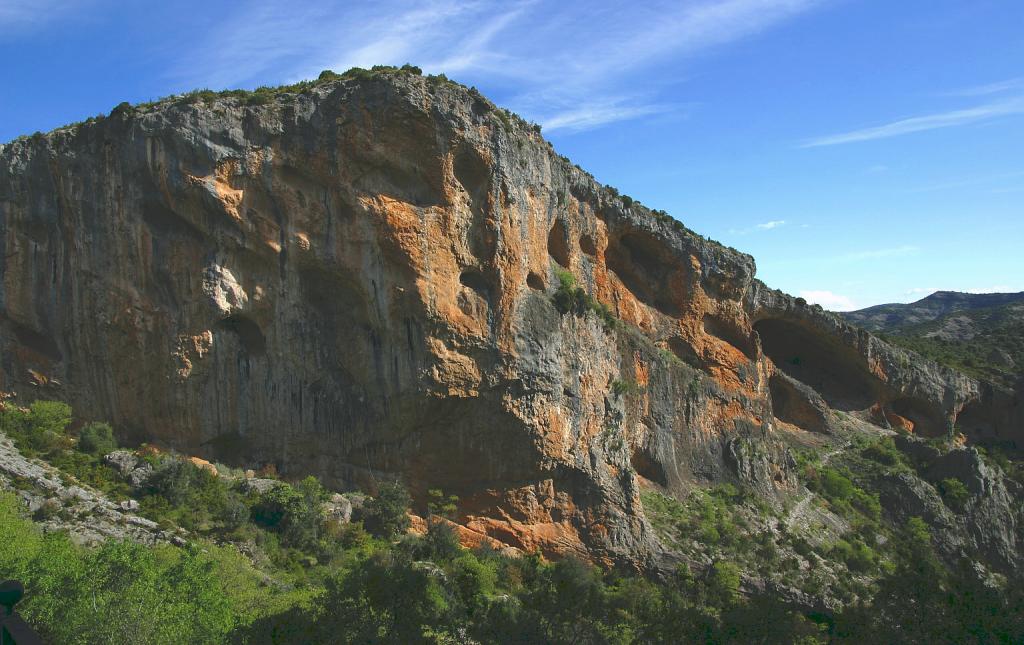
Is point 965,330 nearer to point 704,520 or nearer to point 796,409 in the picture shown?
point 796,409

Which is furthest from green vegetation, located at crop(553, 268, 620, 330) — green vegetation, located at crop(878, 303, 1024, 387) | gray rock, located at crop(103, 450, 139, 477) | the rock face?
green vegetation, located at crop(878, 303, 1024, 387)

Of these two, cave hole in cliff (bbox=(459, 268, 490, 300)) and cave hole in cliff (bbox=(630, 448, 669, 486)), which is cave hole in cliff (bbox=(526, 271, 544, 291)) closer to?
cave hole in cliff (bbox=(459, 268, 490, 300))

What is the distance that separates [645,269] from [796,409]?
13383mm

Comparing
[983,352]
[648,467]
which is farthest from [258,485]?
[983,352]

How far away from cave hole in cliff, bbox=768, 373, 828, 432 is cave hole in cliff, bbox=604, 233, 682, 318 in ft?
31.5

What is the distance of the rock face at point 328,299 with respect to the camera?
27688mm

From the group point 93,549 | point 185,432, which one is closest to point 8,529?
point 93,549

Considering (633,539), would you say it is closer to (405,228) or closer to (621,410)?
(621,410)

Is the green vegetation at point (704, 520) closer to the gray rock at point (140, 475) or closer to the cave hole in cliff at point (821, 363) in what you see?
the cave hole in cliff at point (821, 363)

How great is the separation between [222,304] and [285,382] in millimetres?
3472

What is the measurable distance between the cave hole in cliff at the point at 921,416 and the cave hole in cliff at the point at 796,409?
21.9 feet

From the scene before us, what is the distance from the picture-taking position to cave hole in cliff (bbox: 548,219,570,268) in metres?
34.6

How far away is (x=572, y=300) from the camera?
103 ft

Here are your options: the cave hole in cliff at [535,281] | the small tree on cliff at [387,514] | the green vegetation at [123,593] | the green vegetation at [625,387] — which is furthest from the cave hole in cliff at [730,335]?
the green vegetation at [123,593]
